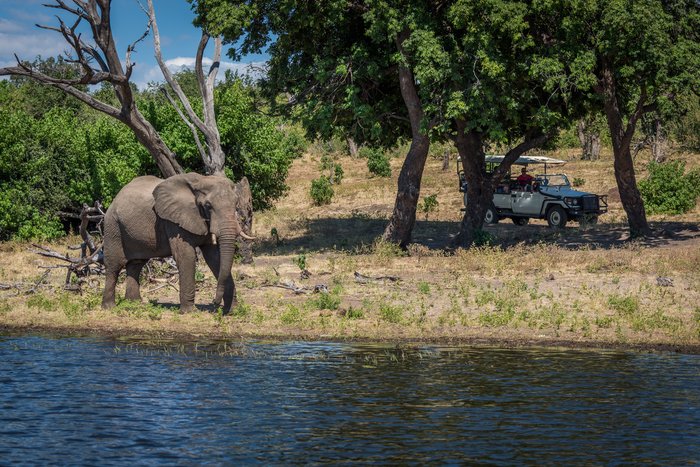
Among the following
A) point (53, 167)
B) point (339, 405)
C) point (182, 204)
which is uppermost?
point (53, 167)

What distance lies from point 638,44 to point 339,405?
52.2ft

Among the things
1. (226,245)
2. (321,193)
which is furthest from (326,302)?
(321,193)

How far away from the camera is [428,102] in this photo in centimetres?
2598

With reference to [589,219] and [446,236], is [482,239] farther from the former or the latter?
[589,219]

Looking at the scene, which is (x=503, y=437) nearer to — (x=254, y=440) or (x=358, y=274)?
(x=254, y=440)

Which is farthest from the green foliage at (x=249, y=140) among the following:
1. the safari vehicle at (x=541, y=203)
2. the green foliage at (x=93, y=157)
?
the safari vehicle at (x=541, y=203)

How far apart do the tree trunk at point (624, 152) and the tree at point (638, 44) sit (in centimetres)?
4

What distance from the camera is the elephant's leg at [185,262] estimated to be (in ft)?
56.7

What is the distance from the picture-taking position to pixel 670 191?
39719 millimetres

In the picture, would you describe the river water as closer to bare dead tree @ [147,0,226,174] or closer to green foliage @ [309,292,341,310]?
green foliage @ [309,292,341,310]

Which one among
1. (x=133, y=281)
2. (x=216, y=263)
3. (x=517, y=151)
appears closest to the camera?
(x=216, y=263)

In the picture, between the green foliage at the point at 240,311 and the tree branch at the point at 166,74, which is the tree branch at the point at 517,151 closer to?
the tree branch at the point at 166,74

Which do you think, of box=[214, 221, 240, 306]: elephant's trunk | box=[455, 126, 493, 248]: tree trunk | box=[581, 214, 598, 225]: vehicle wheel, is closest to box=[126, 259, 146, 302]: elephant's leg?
box=[214, 221, 240, 306]: elephant's trunk

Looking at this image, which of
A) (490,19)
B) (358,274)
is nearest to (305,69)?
(490,19)
